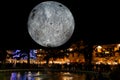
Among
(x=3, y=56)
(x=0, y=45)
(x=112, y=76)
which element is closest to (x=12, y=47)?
(x=0, y=45)

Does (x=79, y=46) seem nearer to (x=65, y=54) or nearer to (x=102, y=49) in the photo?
(x=102, y=49)

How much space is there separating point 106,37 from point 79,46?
5.09 m

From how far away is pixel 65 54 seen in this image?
77.3 metres

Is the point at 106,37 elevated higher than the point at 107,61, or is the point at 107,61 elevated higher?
the point at 106,37

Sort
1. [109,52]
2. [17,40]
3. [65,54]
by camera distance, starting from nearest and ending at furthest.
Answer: [109,52]
[17,40]
[65,54]

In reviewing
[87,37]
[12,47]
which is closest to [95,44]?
[87,37]

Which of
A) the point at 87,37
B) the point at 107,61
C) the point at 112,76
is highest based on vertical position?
the point at 87,37

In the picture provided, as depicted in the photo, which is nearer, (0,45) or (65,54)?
(0,45)

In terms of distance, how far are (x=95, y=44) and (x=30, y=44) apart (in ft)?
65.1

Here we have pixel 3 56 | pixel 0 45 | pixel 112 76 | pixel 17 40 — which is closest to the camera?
pixel 112 76

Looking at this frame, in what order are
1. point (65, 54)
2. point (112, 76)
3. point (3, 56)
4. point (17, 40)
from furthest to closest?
point (65, 54), point (17, 40), point (3, 56), point (112, 76)

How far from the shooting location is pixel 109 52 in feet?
199

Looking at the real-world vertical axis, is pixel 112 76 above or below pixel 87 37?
below

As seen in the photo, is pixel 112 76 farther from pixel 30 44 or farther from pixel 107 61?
pixel 30 44
